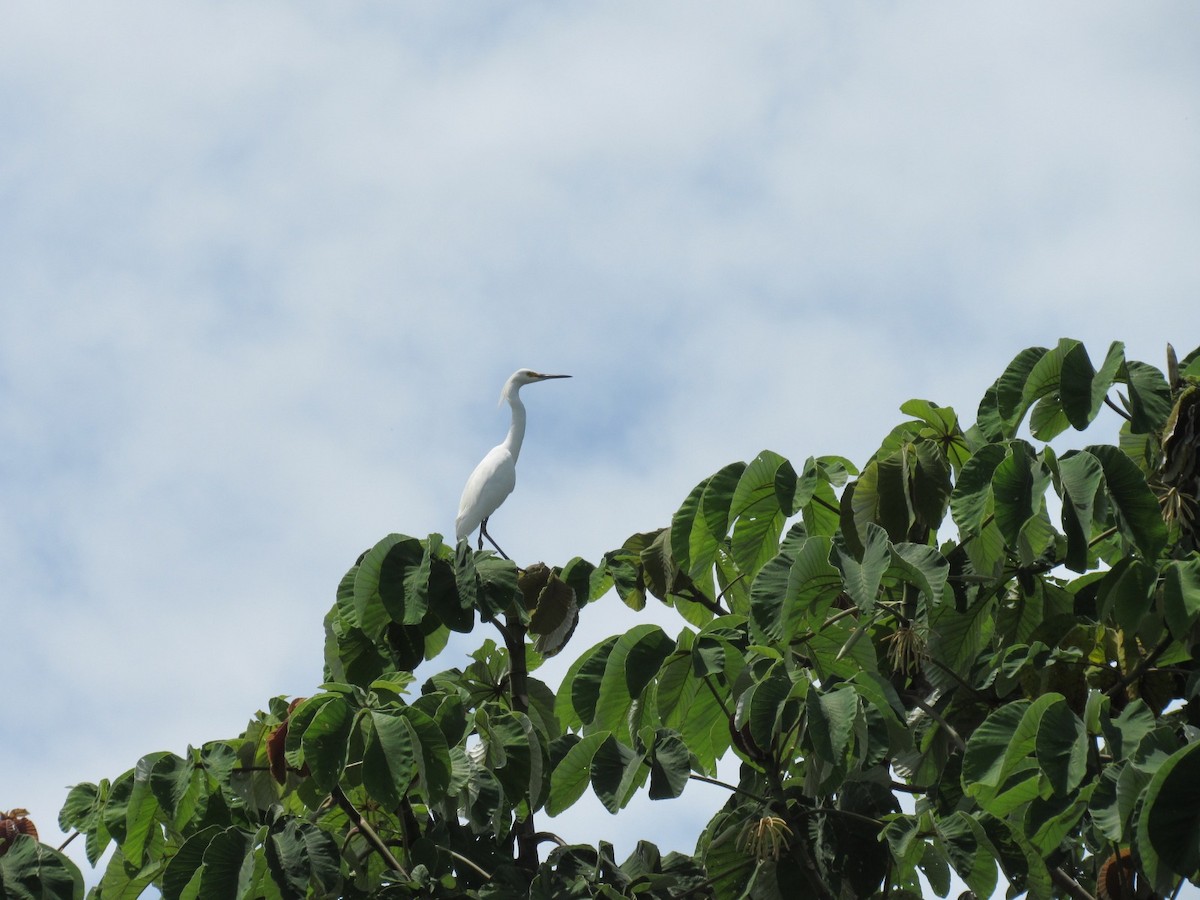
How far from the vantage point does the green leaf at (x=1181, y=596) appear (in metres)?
3.08

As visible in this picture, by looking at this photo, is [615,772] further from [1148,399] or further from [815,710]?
[1148,399]

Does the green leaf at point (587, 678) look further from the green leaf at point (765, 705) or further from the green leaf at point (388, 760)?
the green leaf at point (765, 705)

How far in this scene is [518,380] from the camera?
9.13 metres

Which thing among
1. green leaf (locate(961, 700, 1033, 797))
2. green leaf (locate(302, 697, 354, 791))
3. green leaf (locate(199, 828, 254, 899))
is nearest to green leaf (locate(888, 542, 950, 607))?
green leaf (locate(961, 700, 1033, 797))

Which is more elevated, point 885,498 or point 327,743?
point 885,498

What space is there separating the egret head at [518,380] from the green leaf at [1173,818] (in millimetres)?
6544

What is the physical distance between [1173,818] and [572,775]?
1.70 m

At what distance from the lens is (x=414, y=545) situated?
4.43m

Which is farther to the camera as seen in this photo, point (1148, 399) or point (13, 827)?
point (13, 827)

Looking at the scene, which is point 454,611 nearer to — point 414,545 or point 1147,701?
point 414,545

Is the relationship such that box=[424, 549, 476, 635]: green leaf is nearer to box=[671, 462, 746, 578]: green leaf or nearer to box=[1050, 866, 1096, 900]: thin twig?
box=[671, 462, 746, 578]: green leaf

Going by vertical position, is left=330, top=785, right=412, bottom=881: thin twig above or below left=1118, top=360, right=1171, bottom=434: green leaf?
below

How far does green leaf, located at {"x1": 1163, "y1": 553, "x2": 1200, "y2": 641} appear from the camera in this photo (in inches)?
121

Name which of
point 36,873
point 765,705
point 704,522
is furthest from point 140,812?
point 765,705
